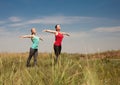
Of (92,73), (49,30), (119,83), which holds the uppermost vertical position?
(49,30)

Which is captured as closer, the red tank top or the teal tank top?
the red tank top

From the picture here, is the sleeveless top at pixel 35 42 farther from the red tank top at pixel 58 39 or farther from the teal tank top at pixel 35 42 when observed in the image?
the red tank top at pixel 58 39

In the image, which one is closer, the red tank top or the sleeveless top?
the red tank top

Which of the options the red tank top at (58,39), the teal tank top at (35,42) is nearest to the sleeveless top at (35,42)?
the teal tank top at (35,42)

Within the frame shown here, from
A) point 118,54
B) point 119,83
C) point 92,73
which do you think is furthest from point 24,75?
point 118,54

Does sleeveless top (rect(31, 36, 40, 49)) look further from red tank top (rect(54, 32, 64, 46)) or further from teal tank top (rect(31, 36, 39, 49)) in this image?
red tank top (rect(54, 32, 64, 46))

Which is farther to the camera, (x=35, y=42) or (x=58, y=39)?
(x=35, y=42)

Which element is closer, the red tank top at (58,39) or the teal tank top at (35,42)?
the red tank top at (58,39)

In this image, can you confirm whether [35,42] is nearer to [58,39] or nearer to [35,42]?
[35,42]

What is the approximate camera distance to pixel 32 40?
1523cm

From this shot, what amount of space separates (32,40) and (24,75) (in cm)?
921

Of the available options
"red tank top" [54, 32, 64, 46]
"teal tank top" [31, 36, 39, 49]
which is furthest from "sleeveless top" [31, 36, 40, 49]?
"red tank top" [54, 32, 64, 46]

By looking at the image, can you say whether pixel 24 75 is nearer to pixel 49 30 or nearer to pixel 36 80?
pixel 36 80

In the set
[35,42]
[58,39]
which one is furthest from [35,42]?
[58,39]
